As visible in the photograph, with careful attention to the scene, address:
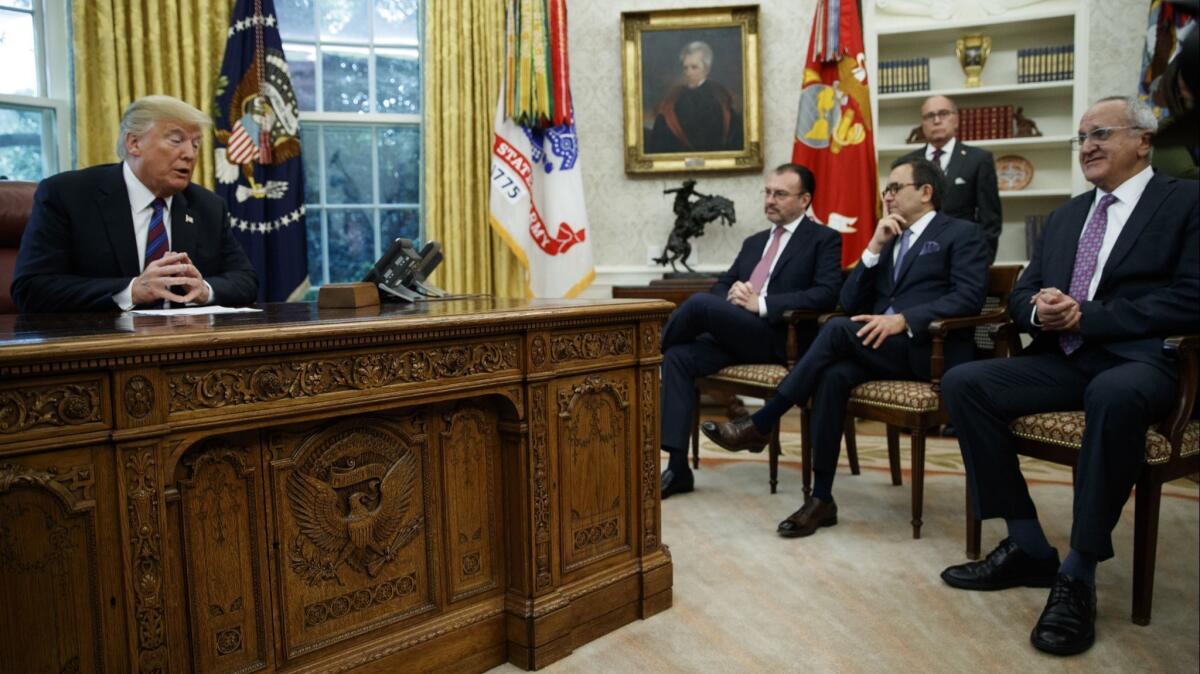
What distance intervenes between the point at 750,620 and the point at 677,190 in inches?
123

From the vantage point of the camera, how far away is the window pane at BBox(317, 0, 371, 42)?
4773 millimetres

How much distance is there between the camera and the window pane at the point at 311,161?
15.7 ft

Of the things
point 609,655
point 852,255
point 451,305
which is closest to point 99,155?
point 451,305

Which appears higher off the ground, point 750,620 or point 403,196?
point 403,196

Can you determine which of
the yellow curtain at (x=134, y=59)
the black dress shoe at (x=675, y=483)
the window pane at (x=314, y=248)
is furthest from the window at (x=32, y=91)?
the black dress shoe at (x=675, y=483)

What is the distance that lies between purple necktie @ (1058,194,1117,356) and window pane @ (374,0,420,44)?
374 centimetres

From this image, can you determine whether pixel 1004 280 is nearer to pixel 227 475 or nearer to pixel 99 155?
pixel 227 475

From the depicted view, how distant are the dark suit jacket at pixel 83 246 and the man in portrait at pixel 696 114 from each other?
3.17 m

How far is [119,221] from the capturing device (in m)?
2.35

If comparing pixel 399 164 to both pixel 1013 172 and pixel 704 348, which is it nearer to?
pixel 704 348

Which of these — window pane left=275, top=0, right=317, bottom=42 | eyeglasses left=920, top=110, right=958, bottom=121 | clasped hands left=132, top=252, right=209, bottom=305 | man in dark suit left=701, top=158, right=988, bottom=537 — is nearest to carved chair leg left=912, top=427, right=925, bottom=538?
man in dark suit left=701, top=158, right=988, bottom=537

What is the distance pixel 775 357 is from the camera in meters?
3.33

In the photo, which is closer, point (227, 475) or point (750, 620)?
point (227, 475)

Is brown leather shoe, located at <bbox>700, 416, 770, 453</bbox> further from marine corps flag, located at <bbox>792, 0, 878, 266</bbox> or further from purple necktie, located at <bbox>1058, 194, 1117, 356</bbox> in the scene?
marine corps flag, located at <bbox>792, 0, 878, 266</bbox>
